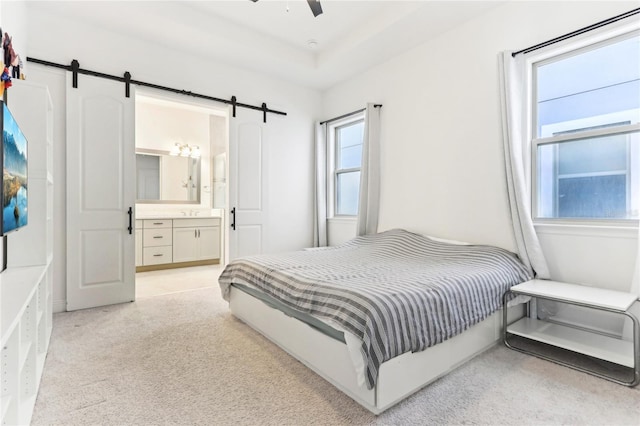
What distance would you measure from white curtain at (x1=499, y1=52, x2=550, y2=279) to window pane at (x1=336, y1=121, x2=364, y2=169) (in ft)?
6.54

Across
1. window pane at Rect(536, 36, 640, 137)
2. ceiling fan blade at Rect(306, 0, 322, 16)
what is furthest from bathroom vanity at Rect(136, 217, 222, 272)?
window pane at Rect(536, 36, 640, 137)

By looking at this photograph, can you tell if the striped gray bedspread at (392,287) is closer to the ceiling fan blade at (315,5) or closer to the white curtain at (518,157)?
the white curtain at (518,157)

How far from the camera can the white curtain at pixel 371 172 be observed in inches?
154

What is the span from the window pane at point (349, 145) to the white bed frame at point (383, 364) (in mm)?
2701

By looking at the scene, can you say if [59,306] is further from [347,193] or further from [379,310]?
[347,193]

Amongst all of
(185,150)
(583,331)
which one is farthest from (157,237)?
(583,331)

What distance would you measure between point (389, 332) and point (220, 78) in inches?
145

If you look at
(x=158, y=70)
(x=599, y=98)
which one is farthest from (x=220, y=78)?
(x=599, y=98)

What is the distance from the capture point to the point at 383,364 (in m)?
1.51

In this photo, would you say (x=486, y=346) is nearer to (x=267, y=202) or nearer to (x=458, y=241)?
(x=458, y=241)

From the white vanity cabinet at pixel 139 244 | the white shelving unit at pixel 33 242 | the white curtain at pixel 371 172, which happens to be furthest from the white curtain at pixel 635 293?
the white vanity cabinet at pixel 139 244

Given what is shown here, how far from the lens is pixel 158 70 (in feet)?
11.6

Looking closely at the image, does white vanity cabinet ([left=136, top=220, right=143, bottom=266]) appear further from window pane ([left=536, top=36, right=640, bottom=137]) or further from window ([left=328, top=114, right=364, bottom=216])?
window pane ([left=536, top=36, right=640, bottom=137])

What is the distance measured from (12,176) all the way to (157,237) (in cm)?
362
